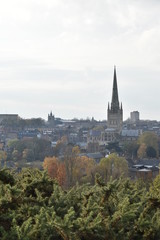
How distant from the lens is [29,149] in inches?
3073

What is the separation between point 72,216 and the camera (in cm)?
770

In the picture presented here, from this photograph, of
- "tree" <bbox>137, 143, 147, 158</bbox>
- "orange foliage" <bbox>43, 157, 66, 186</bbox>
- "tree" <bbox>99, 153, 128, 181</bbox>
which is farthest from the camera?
"tree" <bbox>137, 143, 147, 158</bbox>

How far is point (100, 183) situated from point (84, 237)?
2.74 meters

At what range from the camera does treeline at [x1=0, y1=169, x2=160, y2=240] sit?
25.2ft

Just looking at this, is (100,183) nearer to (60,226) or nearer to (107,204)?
(107,204)

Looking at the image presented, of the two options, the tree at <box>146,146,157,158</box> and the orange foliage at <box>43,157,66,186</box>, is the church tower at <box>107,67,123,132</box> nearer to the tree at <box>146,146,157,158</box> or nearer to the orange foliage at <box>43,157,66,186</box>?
the tree at <box>146,146,157,158</box>

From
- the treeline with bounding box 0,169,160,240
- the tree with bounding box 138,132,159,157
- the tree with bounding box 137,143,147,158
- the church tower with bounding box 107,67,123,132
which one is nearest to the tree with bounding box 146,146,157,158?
the tree with bounding box 137,143,147,158

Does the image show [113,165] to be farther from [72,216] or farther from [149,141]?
[72,216]

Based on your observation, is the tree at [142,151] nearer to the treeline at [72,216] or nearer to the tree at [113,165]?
the tree at [113,165]

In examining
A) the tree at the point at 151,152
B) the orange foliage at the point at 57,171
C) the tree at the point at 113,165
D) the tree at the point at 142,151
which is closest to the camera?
the orange foliage at the point at 57,171

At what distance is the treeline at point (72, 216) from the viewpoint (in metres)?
7.70

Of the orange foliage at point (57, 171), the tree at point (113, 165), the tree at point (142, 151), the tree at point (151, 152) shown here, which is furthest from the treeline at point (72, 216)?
the tree at point (151, 152)

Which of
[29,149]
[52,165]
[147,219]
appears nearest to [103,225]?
[147,219]

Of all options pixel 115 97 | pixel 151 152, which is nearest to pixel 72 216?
pixel 151 152
